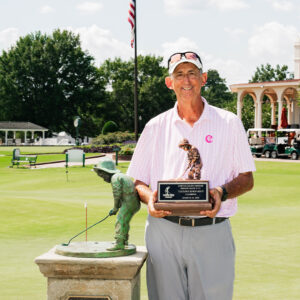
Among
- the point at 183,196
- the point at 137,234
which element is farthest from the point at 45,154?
the point at 183,196

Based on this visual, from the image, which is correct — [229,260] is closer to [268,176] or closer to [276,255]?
[276,255]

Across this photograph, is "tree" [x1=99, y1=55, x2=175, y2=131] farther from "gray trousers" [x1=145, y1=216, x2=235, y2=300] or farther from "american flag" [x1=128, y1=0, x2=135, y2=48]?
"gray trousers" [x1=145, y1=216, x2=235, y2=300]

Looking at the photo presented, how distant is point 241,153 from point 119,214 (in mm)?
791

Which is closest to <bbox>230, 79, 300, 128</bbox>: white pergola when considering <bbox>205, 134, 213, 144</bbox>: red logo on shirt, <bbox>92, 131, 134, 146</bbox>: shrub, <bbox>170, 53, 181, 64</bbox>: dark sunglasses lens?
<bbox>92, 131, 134, 146</bbox>: shrub

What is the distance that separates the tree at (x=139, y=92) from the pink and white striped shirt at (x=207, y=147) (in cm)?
7656

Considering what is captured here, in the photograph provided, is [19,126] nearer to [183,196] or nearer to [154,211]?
[154,211]

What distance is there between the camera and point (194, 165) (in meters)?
3.35

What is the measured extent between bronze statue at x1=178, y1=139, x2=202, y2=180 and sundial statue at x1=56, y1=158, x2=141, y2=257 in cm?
37

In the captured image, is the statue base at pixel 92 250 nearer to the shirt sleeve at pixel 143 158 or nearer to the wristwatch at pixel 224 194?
the shirt sleeve at pixel 143 158

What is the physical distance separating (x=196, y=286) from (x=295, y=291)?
9.24 ft

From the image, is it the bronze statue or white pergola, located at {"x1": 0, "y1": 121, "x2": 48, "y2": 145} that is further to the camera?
white pergola, located at {"x1": 0, "y1": 121, "x2": 48, "y2": 145}

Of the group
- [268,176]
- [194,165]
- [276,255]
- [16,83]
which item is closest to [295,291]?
[276,255]

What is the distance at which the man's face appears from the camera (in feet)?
11.6

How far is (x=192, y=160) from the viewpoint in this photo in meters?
3.36
